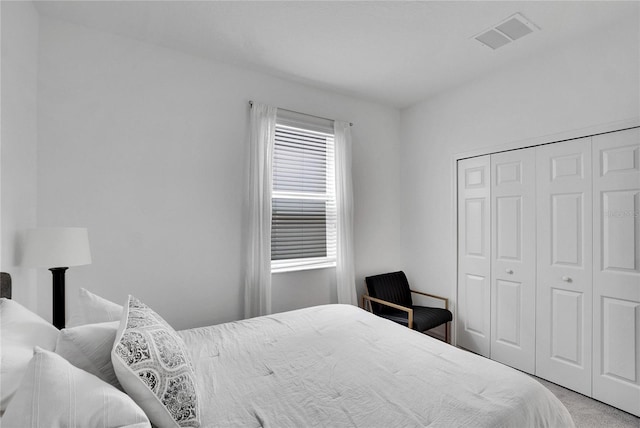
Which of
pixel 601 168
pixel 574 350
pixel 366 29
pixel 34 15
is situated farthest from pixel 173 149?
pixel 574 350

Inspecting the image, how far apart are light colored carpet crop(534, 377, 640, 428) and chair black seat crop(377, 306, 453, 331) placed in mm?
1062

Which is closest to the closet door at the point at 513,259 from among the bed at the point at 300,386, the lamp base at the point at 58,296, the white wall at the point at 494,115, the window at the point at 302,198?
the white wall at the point at 494,115

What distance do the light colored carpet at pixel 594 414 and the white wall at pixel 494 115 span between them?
1.35m

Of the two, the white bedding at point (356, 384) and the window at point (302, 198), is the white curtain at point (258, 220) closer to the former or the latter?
the window at point (302, 198)

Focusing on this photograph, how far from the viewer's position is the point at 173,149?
2.70 m

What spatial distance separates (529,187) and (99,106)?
12.1 ft

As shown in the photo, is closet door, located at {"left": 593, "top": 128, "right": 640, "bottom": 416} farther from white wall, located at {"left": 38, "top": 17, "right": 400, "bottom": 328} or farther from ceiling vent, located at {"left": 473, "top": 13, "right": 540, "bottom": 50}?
white wall, located at {"left": 38, "top": 17, "right": 400, "bottom": 328}

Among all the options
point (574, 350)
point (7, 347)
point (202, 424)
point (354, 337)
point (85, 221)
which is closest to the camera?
point (7, 347)

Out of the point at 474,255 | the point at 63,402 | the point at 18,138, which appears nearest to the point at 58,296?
the point at 18,138

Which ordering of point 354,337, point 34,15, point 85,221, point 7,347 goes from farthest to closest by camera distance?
point 85,221 → point 34,15 → point 354,337 → point 7,347

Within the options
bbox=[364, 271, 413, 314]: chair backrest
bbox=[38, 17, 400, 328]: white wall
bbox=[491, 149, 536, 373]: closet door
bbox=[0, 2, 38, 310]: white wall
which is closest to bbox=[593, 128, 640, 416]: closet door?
bbox=[491, 149, 536, 373]: closet door

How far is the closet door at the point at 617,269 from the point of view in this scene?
7.47 feet

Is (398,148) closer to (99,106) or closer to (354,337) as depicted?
(354,337)

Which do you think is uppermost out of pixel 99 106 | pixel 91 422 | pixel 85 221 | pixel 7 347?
pixel 99 106
